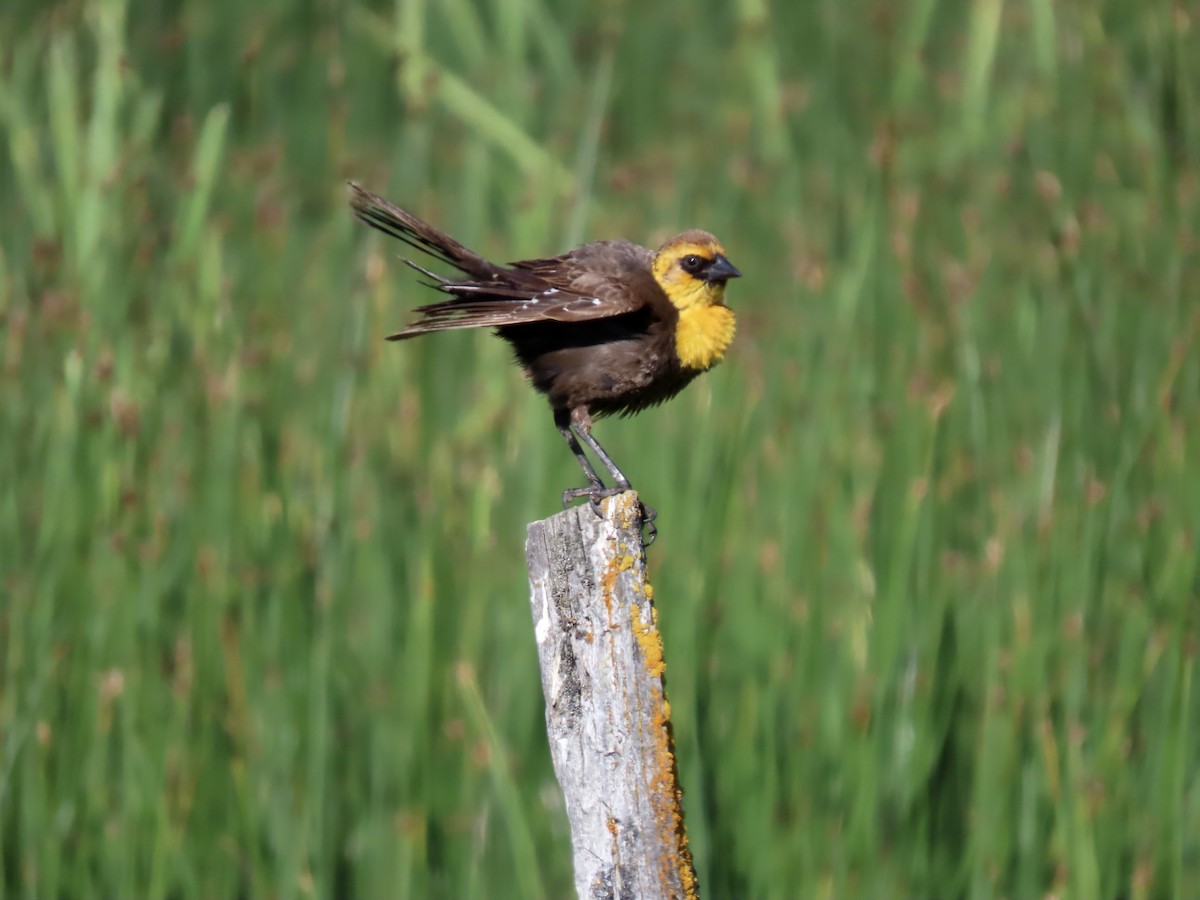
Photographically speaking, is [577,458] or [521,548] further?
[521,548]

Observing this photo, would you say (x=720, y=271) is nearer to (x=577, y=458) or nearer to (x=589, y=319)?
(x=589, y=319)

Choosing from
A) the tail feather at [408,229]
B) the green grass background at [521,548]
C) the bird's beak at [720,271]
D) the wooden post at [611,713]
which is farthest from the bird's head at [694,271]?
the wooden post at [611,713]

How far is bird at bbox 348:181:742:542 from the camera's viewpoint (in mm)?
3441

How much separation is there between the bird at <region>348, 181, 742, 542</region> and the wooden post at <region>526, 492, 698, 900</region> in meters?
0.78

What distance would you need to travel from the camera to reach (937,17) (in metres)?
7.23

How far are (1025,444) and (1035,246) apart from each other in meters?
1.31

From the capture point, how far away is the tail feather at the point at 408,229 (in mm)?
3369

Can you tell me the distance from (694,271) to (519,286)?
1.50 feet

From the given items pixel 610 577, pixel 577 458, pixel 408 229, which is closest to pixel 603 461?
pixel 577 458

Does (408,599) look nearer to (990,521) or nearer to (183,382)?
(183,382)

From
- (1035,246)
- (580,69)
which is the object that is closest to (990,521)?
(1035,246)

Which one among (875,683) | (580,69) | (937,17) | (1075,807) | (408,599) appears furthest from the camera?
(937,17)

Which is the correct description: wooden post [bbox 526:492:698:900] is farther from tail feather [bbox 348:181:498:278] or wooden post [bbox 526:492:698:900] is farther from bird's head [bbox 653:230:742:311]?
bird's head [bbox 653:230:742:311]

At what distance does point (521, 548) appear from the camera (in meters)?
3.99
